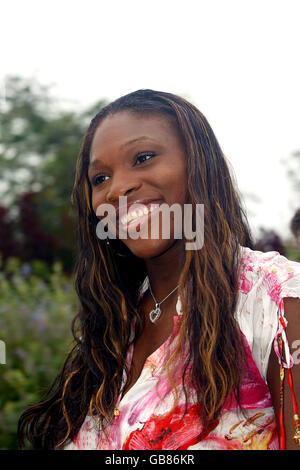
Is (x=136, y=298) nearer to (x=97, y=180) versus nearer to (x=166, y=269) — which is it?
(x=166, y=269)

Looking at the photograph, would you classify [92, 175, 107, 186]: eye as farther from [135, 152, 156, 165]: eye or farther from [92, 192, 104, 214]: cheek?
[135, 152, 156, 165]: eye

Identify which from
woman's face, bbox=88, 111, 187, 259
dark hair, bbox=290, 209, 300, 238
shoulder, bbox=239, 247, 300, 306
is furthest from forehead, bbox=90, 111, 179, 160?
dark hair, bbox=290, 209, 300, 238

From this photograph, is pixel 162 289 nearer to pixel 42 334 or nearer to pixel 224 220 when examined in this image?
pixel 224 220

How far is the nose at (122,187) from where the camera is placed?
1532 mm

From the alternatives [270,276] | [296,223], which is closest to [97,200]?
[270,276]

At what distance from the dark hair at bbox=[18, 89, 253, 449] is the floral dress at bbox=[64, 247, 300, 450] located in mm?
36

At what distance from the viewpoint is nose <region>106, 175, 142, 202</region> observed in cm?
153

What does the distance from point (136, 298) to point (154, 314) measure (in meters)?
0.18

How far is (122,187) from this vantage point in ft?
5.07

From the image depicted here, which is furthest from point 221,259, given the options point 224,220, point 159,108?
point 159,108

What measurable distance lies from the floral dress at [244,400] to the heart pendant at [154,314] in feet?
0.83

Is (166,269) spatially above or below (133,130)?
below

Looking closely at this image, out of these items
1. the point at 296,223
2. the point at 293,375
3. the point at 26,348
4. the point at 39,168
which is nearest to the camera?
the point at 293,375

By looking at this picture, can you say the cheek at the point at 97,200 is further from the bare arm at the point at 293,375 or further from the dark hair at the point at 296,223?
the dark hair at the point at 296,223
